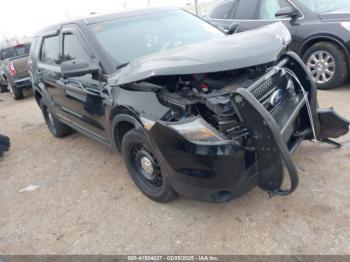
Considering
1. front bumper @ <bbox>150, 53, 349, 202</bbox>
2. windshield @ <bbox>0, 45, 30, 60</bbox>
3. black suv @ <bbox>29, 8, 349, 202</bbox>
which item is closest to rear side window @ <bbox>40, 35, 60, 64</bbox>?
black suv @ <bbox>29, 8, 349, 202</bbox>

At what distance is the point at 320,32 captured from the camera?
5535 millimetres

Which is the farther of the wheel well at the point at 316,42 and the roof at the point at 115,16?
the wheel well at the point at 316,42

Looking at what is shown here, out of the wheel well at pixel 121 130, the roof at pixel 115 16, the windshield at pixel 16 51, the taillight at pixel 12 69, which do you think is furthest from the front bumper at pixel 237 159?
the windshield at pixel 16 51

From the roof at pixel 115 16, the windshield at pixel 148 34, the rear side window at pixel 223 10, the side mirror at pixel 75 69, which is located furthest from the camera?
the rear side window at pixel 223 10

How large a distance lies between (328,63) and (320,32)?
0.53m

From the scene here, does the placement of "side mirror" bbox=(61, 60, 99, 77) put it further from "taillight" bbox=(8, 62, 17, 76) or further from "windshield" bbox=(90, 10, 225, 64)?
"taillight" bbox=(8, 62, 17, 76)

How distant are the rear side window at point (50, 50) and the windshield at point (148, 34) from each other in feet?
3.57

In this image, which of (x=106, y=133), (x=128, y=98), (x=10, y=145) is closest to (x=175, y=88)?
(x=128, y=98)

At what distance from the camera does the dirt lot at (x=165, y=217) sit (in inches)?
106

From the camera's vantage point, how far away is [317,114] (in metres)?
3.40

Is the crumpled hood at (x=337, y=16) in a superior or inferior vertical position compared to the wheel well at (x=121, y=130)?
superior

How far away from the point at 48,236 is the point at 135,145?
119 cm

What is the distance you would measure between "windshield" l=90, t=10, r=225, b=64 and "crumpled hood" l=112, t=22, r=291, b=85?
25.7 inches

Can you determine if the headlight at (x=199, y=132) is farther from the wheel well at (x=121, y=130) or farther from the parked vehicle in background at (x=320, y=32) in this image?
the parked vehicle in background at (x=320, y=32)
